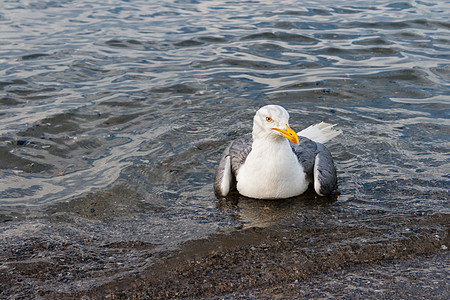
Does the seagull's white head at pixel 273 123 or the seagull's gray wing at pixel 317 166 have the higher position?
the seagull's white head at pixel 273 123

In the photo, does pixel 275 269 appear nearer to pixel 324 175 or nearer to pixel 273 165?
pixel 273 165

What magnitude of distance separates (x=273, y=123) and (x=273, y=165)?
56 cm

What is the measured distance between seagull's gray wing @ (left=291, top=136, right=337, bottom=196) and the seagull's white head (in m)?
0.65

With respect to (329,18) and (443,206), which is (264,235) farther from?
(329,18)

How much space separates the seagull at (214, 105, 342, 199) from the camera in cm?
676

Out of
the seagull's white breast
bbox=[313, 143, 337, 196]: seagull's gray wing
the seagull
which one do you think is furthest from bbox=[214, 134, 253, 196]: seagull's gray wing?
bbox=[313, 143, 337, 196]: seagull's gray wing

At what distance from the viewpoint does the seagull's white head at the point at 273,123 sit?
21.4 feet

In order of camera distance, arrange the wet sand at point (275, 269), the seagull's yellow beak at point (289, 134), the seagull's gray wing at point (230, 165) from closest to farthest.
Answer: the wet sand at point (275, 269)
the seagull's yellow beak at point (289, 134)
the seagull's gray wing at point (230, 165)

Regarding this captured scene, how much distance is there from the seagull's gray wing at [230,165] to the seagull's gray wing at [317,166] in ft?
2.28

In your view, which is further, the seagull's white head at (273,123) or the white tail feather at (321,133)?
the white tail feather at (321,133)

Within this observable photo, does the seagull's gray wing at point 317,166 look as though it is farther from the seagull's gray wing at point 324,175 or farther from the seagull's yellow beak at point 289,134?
the seagull's yellow beak at point 289,134

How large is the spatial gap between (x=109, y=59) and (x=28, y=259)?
8.10m

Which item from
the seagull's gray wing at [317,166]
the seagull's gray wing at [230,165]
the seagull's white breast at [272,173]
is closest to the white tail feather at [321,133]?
the seagull's gray wing at [317,166]

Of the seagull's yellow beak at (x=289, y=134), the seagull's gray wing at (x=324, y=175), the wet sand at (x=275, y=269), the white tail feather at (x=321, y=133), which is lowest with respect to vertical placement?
the wet sand at (x=275, y=269)
